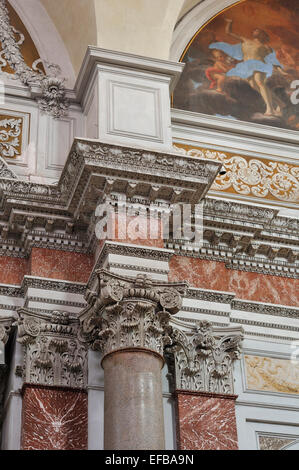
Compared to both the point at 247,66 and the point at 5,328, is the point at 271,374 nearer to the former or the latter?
the point at 5,328

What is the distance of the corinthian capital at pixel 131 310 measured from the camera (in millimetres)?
8547

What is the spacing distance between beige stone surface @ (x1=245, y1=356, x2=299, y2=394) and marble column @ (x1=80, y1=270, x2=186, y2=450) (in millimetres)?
1411

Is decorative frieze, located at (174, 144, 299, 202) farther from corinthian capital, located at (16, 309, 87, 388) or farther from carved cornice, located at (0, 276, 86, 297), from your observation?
corinthian capital, located at (16, 309, 87, 388)

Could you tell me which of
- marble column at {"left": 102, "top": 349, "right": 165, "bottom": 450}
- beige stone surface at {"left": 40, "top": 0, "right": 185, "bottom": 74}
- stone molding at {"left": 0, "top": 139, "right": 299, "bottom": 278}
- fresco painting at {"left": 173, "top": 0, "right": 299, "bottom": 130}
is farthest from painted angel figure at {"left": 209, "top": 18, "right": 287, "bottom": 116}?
marble column at {"left": 102, "top": 349, "right": 165, "bottom": 450}

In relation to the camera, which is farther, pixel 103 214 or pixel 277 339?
pixel 277 339

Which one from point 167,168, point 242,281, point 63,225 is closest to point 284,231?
point 242,281

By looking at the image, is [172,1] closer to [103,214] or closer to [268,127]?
[268,127]

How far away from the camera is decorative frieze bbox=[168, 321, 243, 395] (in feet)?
30.4

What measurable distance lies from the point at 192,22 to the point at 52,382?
Result: 6.09m

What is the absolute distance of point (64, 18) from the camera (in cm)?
1169

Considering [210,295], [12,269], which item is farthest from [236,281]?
[12,269]

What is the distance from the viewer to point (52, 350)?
916 centimetres
